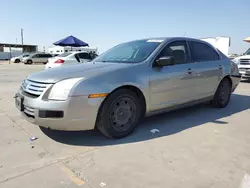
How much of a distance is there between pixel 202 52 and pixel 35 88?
10.6 feet

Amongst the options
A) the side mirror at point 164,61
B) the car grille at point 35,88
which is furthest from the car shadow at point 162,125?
the side mirror at point 164,61

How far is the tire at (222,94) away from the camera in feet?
16.8

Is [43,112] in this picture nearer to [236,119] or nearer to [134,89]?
[134,89]

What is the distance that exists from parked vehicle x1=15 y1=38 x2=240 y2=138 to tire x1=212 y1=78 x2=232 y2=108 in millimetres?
331

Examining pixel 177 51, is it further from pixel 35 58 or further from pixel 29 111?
pixel 35 58

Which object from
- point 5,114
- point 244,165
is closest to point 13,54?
point 5,114

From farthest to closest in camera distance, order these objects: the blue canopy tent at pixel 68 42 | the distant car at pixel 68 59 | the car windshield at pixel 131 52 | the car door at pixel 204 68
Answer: the blue canopy tent at pixel 68 42
the distant car at pixel 68 59
the car door at pixel 204 68
the car windshield at pixel 131 52

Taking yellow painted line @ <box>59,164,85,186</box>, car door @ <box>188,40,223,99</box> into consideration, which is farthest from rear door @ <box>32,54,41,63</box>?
yellow painted line @ <box>59,164,85,186</box>

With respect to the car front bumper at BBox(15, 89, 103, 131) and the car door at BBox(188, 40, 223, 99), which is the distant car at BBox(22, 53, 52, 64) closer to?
the car door at BBox(188, 40, 223, 99)

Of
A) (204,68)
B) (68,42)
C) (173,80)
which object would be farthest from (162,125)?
(68,42)

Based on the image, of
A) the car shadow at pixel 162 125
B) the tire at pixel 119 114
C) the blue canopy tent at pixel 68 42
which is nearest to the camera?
the tire at pixel 119 114

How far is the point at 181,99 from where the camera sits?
4191 millimetres

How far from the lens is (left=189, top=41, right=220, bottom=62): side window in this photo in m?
4.52

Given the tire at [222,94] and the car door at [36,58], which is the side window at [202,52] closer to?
the tire at [222,94]
